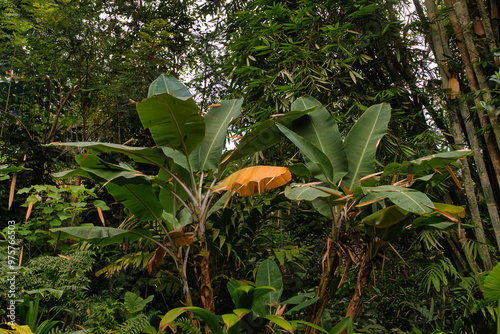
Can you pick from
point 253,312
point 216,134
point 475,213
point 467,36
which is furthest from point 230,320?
point 467,36

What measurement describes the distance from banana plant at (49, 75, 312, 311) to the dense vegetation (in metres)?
0.01

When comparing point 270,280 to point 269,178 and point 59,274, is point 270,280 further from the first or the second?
point 59,274

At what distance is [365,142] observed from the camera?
75.6 inches

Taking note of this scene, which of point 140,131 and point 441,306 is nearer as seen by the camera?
point 441,306

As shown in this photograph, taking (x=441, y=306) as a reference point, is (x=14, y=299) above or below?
above

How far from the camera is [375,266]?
1766 millimetres

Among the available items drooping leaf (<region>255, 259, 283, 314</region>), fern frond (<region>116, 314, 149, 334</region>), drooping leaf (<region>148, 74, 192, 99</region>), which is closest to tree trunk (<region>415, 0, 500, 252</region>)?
drooping leaf (<region>255, 259, 283, 314</region>)

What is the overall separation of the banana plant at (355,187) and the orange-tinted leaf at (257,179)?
0.29 feet

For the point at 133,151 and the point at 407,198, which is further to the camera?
the point at 133,151

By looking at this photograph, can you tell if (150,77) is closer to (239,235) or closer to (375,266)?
(239,235)

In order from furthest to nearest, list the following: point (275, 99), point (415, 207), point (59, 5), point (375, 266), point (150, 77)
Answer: point (150, 77) < point (59, 5) < point (275, 99) < point (375, 266) < point (415, 207)

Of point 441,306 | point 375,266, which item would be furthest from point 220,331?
point 441,306

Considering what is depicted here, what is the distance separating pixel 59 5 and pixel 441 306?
14.8 feet

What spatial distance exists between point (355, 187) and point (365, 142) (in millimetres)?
462
